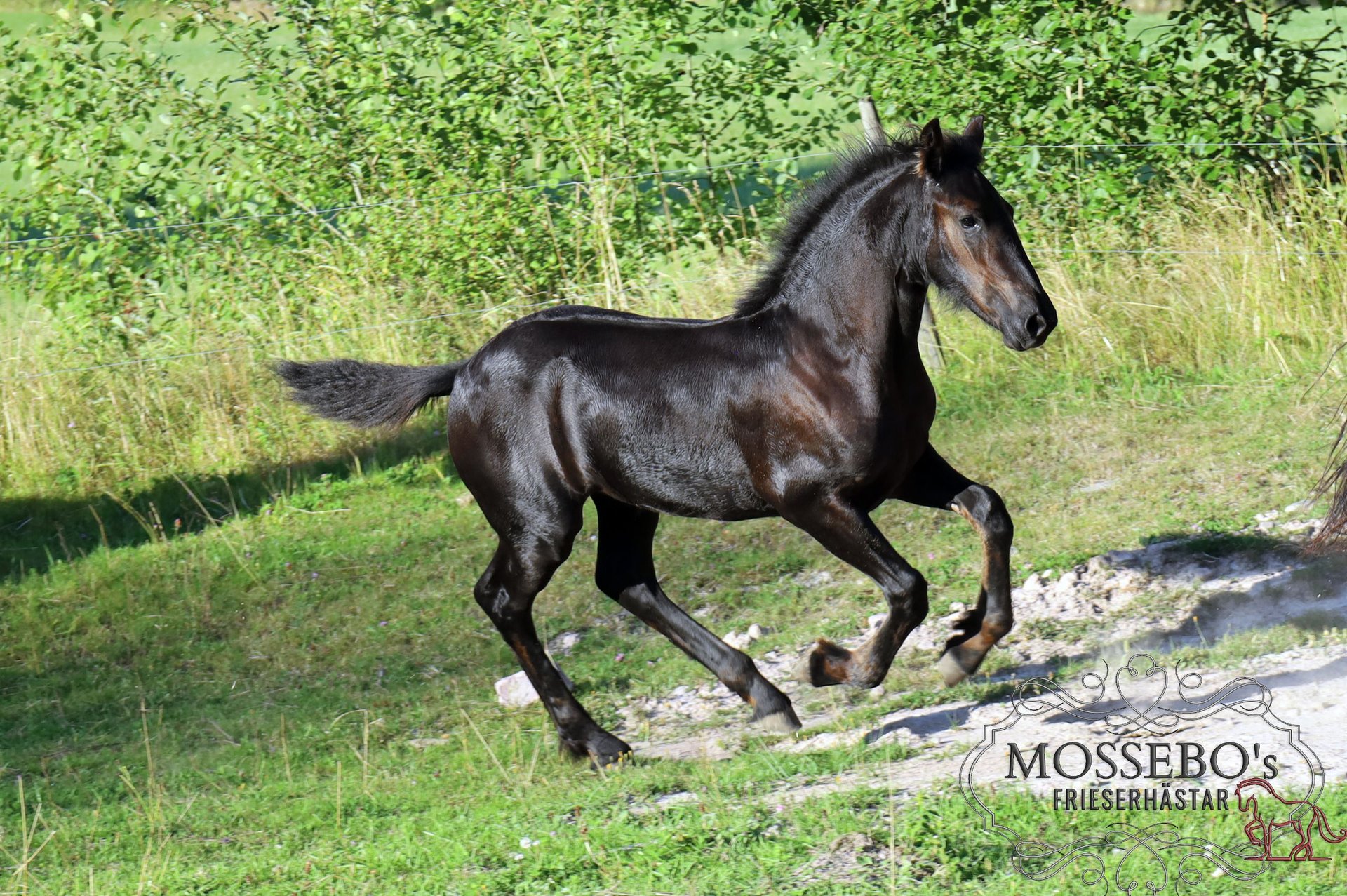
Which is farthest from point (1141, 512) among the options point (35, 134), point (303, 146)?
point (35, 134)

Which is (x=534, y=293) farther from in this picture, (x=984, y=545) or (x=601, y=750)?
(x=984, y=545)

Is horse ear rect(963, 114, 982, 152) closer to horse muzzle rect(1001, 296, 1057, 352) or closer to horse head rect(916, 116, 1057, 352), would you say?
horse head rect(916, 116, 1057, 352)

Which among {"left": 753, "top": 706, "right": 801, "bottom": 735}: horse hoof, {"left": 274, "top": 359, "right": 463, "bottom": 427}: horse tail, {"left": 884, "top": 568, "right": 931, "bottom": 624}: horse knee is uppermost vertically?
{"left": 274, "top": 359, "right": 463, "bottom": 427}: horse tail

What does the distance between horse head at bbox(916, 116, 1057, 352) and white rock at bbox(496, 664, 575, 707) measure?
7.99ft

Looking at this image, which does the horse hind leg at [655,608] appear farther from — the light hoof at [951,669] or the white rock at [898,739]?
the light hoof at [951,669]

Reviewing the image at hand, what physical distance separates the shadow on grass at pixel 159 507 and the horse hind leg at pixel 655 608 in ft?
10.3

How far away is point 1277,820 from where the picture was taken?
376 cm

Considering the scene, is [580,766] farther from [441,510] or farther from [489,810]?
[441,510]

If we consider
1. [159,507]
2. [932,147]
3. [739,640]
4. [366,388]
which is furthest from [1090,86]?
[159,507]

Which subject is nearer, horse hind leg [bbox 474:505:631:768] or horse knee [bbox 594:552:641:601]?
horse hind leg [bbox 474:505:631:768]

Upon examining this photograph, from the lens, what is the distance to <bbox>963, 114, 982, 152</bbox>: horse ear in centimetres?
496

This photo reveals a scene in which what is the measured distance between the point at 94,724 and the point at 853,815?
3696 millimetres

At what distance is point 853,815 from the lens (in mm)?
4074

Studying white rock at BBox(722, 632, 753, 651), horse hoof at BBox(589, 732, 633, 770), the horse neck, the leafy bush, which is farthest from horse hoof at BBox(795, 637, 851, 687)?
the leafy bush
